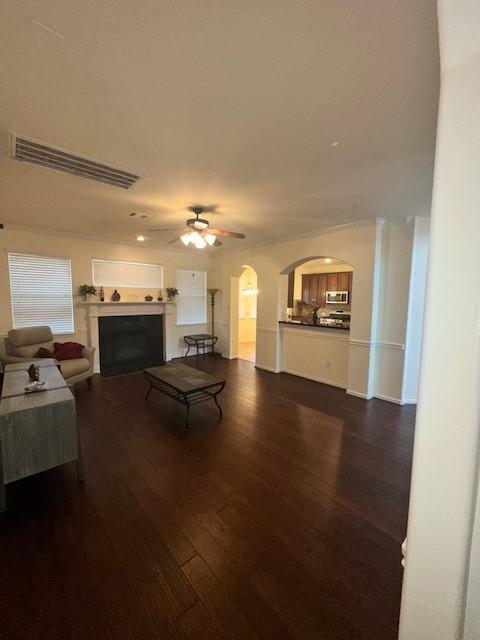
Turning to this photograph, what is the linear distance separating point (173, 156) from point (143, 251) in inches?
155

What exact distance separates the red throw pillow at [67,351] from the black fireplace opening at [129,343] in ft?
2.90

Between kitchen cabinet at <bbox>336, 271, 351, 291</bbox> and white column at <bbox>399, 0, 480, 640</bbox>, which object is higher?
kitchen cabinet at <bbox>336, 271, 351, 291</bbox>

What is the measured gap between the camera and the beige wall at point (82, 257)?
14.0ft

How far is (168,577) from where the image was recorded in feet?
4.75

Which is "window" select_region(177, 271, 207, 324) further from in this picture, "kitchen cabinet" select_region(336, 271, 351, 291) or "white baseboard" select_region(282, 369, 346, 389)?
"kitchen cabinet" select_region(336, 271, 351, 291)

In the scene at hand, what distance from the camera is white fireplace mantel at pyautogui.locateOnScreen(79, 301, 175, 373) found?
16.7ft

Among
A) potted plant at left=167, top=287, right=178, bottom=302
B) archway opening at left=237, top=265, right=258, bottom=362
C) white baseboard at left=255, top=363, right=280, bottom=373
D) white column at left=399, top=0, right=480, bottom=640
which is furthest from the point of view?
archway opening at left=237, top=265, right=258, bottom=362

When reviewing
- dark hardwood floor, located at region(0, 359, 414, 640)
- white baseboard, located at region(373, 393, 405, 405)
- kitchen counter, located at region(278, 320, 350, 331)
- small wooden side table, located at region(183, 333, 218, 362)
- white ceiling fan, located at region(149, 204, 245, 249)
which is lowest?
dark hardwood floor, located at region(0, 359, 414, 640)

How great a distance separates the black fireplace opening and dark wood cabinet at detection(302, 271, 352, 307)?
15.1 ft

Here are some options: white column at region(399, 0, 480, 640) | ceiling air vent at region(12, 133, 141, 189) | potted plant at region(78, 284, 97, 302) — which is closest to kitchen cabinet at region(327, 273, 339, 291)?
potted plant at region(78, 284, 97, 302)

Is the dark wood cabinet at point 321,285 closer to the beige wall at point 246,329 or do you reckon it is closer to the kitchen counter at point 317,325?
the beige wall at point 246,329

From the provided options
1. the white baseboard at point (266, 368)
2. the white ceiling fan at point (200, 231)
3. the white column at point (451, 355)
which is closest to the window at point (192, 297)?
the white baseboard at point (266, 368)

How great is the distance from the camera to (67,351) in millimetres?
4238

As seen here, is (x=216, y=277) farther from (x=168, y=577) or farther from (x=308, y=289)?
(x=168, y=577)
